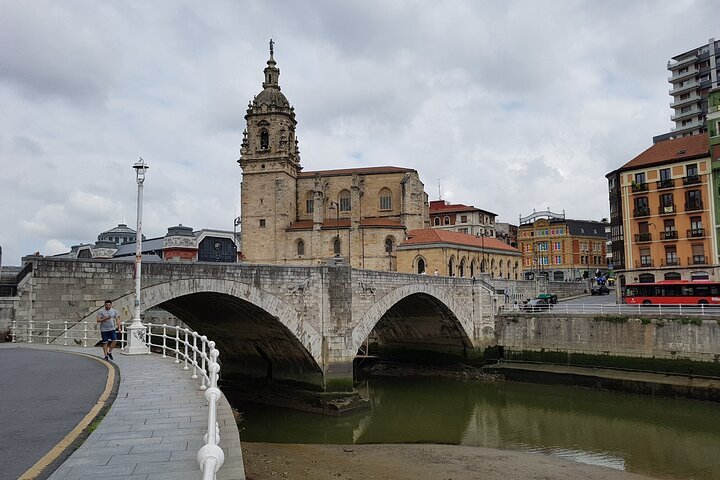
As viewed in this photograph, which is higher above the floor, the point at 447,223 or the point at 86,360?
the point at 447,223

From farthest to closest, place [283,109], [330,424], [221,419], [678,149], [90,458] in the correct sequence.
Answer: [283,109] → [678,149] → [330,424] → [221,419] → [90,458]

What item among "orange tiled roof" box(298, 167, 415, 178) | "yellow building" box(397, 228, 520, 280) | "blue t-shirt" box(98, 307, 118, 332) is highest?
"orange tiled roof" box(298, 167, 415, 178)

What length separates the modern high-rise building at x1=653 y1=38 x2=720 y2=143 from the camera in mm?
64188

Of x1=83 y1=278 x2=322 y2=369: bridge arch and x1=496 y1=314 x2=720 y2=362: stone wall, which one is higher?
x1=83 y1=278 x2=322 y2=369: bridge arch

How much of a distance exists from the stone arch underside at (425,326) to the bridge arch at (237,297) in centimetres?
838

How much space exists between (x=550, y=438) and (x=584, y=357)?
41.2 feet

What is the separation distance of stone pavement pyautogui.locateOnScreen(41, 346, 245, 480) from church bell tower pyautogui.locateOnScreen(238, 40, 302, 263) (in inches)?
1928

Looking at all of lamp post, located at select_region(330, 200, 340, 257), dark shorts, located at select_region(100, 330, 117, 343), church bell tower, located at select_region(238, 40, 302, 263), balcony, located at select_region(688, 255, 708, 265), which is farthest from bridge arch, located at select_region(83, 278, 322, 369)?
church bell tower, located at select_region(238, 40, 302, 263)

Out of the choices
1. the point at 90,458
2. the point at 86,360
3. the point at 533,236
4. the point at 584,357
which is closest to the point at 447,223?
the point at 533,236

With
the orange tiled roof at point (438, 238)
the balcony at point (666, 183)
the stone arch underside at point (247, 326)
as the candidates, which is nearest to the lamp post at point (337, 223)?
the orange tiled roof at point (438, 238)

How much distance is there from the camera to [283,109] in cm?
5856

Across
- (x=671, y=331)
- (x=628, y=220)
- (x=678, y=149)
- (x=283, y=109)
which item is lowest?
(x=671, y=331)

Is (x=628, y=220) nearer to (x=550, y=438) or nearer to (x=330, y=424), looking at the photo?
(x=550, y=438)

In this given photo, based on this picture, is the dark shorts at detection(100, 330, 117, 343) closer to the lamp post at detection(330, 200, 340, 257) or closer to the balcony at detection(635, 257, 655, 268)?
the balcony at detection(635, 257, 655, 268)
